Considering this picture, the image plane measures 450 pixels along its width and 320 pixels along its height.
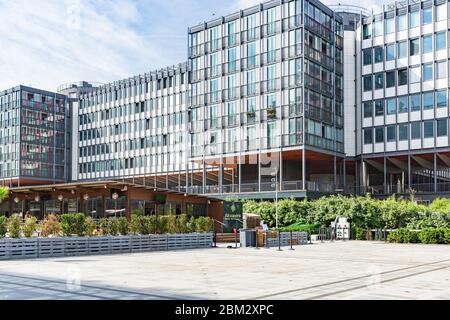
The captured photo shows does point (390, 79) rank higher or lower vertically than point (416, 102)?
higher

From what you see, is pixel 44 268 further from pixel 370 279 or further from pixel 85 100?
pixel 85 100

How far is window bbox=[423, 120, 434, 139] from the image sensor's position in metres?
61.8

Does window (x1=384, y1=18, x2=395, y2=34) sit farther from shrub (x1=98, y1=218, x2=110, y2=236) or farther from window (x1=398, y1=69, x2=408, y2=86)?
shrub (x1=98, y1=218, x2=110, y2=236)

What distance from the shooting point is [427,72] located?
205 feet

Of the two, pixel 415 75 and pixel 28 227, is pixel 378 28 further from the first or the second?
pixel 28 227

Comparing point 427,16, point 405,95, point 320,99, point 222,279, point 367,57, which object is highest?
point 427,16

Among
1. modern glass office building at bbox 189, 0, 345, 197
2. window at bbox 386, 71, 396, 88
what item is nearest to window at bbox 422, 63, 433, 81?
window at bbox 386, 71, 396, 88

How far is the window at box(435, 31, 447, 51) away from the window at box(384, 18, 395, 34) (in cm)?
534

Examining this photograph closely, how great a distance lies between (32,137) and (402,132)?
60302 millimetres

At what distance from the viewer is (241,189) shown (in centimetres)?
6550

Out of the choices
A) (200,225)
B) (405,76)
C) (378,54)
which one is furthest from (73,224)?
(378,54)

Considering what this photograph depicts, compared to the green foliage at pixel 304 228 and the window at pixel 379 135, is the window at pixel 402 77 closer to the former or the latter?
the window at pixel 379 135

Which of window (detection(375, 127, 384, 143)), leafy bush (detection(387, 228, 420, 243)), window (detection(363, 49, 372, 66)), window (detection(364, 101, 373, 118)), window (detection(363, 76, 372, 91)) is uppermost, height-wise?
window (detection(363, 49, 372, 66))
